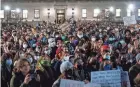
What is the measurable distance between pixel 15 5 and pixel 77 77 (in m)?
67.8

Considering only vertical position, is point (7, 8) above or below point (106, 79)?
above

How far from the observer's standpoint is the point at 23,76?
861cm

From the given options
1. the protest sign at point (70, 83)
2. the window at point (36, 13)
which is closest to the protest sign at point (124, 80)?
the protest sign at point (70, 83)

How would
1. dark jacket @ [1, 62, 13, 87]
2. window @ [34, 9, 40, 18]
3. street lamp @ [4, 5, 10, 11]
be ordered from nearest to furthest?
1. dark jacket @ [1, 62, 13, 87]
2. street lamp @ [4, 5, 10, 11]
3. window @ [34, 9, 40, 18]

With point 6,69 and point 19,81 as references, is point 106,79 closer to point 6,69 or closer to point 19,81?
point 19,81

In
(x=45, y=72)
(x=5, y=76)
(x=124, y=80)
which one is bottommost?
(x=5, y=76)

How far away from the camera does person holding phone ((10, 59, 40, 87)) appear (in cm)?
831

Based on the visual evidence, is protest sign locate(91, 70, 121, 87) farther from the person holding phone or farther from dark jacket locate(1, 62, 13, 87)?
dark jacket locate(1, 62, 13, 87)

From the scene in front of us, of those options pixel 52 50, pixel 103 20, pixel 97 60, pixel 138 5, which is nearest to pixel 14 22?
pixel 103 20

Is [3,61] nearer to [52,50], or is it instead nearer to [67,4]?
[52,50]

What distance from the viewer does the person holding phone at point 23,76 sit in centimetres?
831

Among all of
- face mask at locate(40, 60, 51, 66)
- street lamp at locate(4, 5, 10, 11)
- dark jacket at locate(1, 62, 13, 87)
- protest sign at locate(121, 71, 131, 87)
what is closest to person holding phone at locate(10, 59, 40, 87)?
protest sign at locate(121, 71, 131, 87)

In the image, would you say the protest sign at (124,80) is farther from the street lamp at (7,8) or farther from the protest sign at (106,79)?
the street lamp at (7,8)

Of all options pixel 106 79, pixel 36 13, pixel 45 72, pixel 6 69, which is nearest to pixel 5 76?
pixel 6 69
